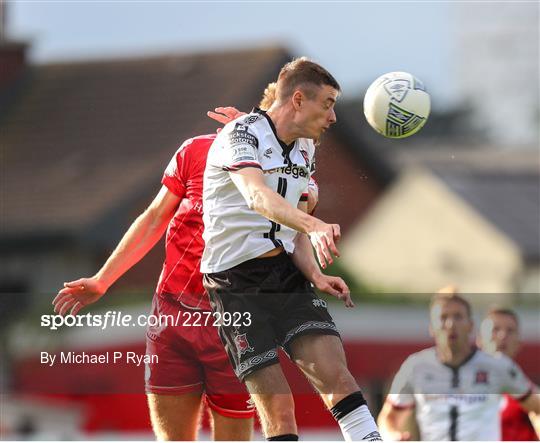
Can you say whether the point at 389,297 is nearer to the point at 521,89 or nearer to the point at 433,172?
the point at 521,89

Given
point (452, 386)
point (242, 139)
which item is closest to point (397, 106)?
point (242, 139)

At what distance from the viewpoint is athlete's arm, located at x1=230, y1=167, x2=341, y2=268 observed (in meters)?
5.11

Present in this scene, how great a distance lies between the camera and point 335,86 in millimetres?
A: 5793

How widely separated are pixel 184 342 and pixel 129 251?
0.45 m

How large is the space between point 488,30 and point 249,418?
9.57 ft

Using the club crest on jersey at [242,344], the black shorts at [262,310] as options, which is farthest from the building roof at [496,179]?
the club crest on jersey at [242,344]

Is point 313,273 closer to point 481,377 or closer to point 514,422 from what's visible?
point 481,377

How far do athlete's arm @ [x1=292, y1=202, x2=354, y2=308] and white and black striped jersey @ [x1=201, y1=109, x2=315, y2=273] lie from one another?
34 mm

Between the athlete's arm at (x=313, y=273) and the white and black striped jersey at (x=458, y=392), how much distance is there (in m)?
1.29

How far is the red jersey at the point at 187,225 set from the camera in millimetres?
6188

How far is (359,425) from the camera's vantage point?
5.57 m

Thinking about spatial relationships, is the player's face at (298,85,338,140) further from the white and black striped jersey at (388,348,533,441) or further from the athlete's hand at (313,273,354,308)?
the white and black striped jersey at (388,348,533,441)

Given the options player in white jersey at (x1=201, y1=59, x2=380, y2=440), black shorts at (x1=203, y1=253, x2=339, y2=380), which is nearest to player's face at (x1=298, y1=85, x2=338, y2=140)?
player in white jersey at (x1=201, y1=59, x2=380, y2=440)

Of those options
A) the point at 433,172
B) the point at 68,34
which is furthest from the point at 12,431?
the point at 433,172
